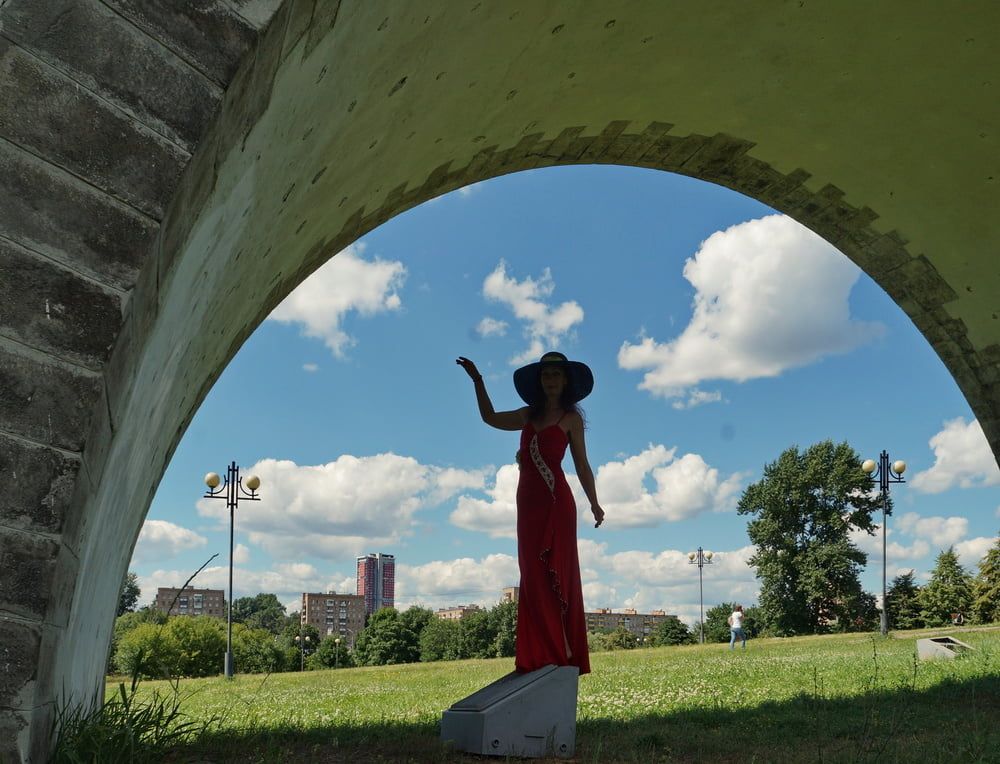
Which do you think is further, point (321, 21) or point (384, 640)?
point (384, 640)

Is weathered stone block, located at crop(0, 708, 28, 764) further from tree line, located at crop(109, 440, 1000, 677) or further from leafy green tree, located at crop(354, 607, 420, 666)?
leafy green tree, located at crop(354, 607, 420, 666)

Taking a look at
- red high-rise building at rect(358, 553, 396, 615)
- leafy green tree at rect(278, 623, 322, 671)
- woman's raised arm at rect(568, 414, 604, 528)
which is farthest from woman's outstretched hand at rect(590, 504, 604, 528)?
red high-rise building at rect(358, 553, 396, 615)

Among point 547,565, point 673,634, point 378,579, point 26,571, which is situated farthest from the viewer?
point 378,579

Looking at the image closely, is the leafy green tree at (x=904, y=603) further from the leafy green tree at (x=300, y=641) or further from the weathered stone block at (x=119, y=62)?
the weathered stone block at (x=119, y=62)

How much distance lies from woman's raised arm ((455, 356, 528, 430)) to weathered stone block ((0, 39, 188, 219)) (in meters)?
3.62

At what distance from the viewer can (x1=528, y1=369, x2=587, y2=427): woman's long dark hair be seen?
5414 millimetres

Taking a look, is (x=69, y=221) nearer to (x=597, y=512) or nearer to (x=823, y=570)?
(x=597, y=512)

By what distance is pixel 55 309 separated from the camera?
1.94 meters

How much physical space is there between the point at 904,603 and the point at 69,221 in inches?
2122

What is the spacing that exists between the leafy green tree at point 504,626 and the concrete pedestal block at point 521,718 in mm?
62520

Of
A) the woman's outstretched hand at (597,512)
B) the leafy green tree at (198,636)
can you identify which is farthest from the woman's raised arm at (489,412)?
the leafy green tree at (198,636)

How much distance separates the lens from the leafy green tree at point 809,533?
4728 cm

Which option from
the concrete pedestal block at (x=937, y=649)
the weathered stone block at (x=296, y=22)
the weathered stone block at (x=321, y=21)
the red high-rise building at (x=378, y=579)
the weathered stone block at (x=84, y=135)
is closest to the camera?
the weathered stone block at (x=84, y=135)

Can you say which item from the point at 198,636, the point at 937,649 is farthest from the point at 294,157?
the point at 198,636
